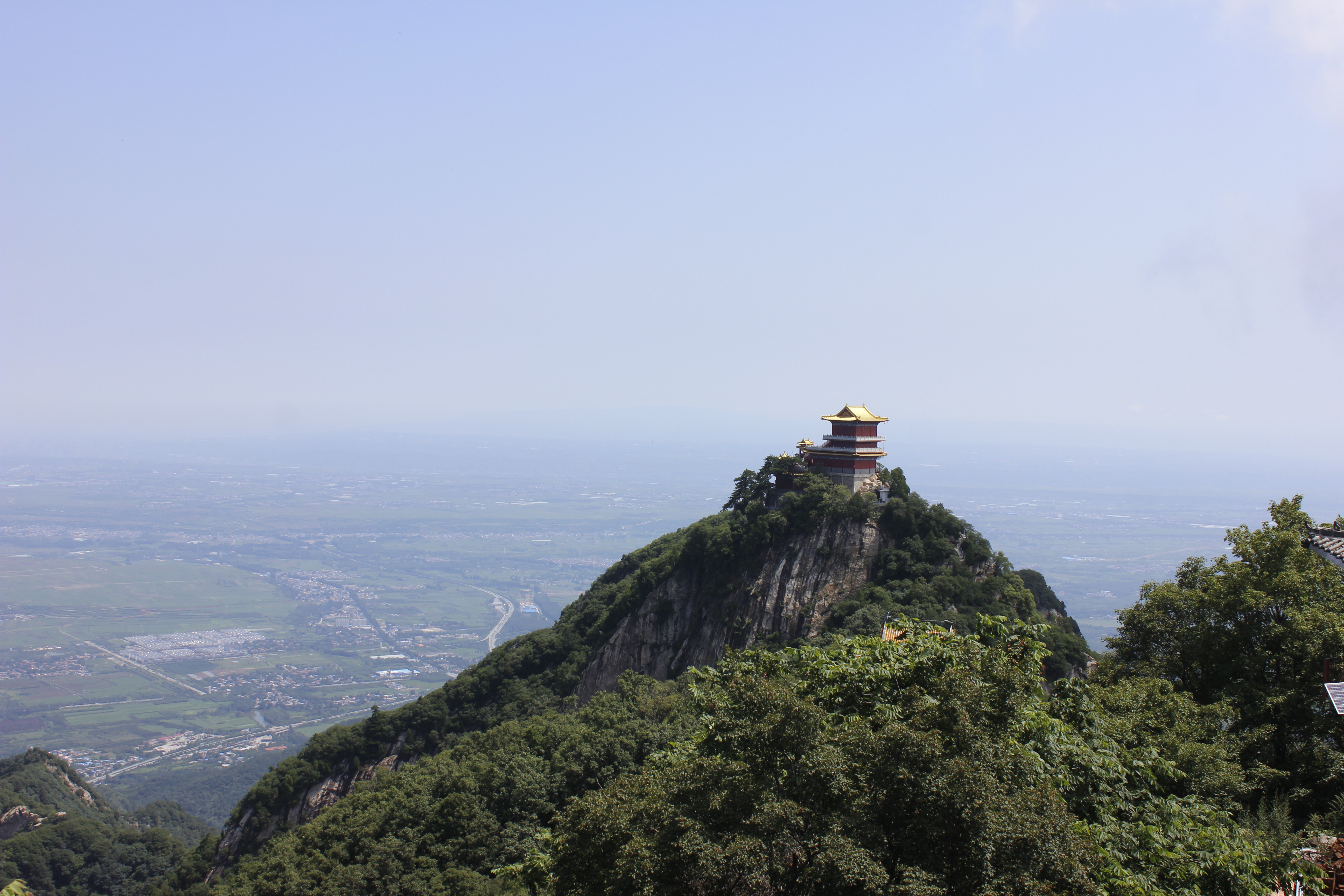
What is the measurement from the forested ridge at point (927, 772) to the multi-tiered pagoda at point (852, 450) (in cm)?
809

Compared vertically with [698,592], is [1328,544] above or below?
above

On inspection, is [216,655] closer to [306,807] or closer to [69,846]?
[69,846]

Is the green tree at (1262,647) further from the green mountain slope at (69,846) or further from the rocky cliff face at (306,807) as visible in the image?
the green mountain slope at (69,846)

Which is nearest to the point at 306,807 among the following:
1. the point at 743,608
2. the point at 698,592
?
the point at 698,592

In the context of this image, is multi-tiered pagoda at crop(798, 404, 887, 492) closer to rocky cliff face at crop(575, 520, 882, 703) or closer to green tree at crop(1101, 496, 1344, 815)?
rocky cliff face at crop(575, 520, 882, 703)

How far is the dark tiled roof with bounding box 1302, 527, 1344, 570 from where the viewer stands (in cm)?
1917

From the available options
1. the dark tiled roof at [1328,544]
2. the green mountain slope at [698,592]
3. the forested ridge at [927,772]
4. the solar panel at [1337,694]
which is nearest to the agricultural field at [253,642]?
the green mountain slope at [698,592]

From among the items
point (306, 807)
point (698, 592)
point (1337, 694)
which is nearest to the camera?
point (1337, 694)

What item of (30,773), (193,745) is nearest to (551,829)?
(30,773)

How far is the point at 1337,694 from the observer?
13.7 meters

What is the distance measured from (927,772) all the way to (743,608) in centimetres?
2879

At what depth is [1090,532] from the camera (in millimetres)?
181000

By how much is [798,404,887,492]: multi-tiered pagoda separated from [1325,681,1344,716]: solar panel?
26005 mm

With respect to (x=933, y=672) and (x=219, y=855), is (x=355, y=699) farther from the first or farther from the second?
(x=933, y=672)
